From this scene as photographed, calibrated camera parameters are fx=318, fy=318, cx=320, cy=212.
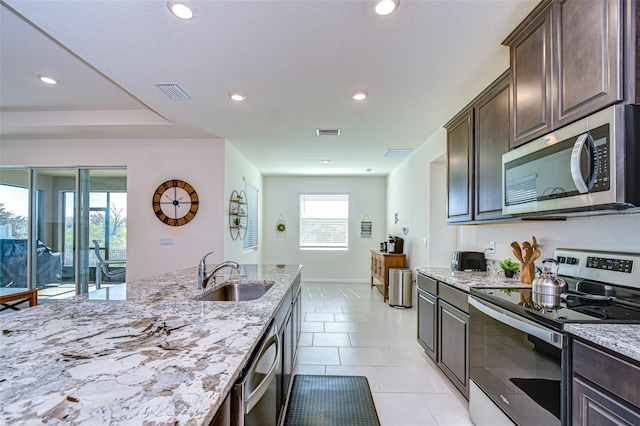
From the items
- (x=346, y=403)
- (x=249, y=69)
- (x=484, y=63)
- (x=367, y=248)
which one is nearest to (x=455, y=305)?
(x=346, y=403)

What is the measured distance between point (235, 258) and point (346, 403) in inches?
132

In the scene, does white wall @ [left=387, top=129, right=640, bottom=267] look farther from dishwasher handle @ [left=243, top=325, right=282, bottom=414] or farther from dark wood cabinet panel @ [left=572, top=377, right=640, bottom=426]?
dishwasher handle @ [left=243, top=325, right=282, bottom=414]

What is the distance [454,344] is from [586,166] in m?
1.61

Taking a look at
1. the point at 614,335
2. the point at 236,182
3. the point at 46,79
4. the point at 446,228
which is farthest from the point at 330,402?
the point at 46,79

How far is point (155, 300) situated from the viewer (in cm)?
178

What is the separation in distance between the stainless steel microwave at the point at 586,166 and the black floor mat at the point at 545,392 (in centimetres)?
82

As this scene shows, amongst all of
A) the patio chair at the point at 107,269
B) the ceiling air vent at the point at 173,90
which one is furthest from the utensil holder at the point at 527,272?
the patio chair at the point at 107,269

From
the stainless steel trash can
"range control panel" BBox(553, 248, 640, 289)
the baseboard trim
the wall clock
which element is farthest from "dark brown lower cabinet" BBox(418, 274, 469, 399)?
the baseboard trim

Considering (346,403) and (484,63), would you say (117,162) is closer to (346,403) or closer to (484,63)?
(346,403)

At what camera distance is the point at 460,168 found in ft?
10.0

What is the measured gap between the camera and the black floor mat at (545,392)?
137 centimetres

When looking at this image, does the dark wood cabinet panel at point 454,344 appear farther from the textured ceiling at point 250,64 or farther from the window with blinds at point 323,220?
the window with blinds at point 323,220

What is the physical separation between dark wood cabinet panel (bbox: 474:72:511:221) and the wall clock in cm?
371

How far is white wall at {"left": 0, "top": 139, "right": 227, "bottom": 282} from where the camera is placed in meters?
4.64
